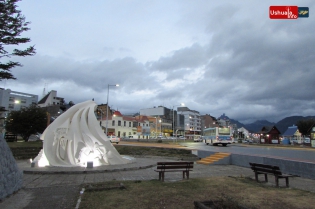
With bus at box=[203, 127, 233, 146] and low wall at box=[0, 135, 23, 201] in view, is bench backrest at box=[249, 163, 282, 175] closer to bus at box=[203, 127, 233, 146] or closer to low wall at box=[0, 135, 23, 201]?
low wall at box=[0, 135, 23, 201]

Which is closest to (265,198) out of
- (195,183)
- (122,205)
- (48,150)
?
(195,183)

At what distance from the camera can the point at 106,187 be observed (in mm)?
8242

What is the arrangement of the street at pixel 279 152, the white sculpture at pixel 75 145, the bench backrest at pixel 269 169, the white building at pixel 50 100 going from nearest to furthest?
the bench backrest at pixel 269 169, the white sculpture at pixel 75 145, the street at pixel 279 152, the white building at pixel 50 100

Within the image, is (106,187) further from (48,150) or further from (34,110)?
(34,110)

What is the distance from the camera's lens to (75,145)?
50.0ft

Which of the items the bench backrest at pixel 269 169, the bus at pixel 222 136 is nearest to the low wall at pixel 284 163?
the bench backrest at pixel 269 169

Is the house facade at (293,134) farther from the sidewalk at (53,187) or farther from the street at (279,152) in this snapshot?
the sidewalk at (53,187)

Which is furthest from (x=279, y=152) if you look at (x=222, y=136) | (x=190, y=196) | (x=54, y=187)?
(x=54, y=187)

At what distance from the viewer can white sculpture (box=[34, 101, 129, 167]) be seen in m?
14.9

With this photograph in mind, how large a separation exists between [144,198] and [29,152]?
2031cm

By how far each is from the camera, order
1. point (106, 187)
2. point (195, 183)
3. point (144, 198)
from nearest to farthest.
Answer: point (144, 198) → point (106, 187) → point (195, 183)

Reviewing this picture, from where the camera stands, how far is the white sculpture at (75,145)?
48.9 feet

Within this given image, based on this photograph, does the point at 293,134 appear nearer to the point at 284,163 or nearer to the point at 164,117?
the point at 164,117

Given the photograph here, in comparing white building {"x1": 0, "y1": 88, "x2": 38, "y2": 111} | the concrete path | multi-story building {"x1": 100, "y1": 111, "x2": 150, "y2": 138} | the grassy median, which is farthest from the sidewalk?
white building {"x1": 0, "y1": 88, "x2": 38, "y2": 111}
